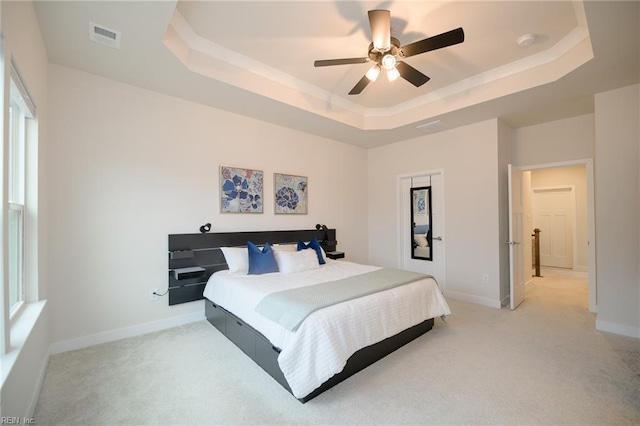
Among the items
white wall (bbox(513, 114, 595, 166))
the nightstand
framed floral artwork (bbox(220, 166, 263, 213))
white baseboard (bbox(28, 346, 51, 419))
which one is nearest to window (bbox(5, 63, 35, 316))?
white baseboard (bbox(28, 346, 51, 419))

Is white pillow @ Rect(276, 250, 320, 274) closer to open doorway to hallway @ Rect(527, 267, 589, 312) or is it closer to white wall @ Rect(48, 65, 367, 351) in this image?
white wall @ Rect(48, 65, 367, 351)

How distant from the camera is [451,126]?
4.34m

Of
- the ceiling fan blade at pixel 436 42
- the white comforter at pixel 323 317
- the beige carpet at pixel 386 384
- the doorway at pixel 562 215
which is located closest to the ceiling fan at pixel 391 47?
the ceiling fan blade at pixel 436 42

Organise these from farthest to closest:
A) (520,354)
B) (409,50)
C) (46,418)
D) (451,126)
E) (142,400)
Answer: (451,126)
(520,354)
(409,50)
(142,400)
(46,418)

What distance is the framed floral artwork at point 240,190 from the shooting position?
373 centimetres

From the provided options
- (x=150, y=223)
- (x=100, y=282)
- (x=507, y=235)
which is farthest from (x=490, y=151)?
(x=100, y=282)

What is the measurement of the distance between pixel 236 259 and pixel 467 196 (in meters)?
3.49

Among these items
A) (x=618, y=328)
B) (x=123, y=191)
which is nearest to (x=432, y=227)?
(x=618, y=328)

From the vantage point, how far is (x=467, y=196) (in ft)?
14.2

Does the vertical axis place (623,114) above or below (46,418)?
above

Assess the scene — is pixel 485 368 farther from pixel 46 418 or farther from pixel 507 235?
pixel 46 418

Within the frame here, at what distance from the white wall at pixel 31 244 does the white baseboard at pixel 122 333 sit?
183mm

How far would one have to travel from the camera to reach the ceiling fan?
2111 millimetres

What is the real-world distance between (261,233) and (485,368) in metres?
2.93
